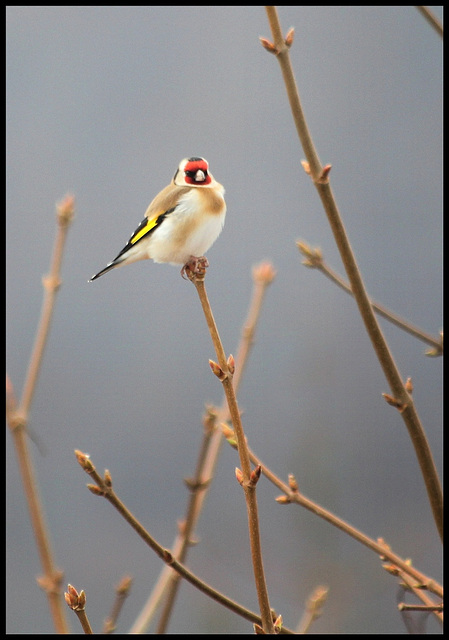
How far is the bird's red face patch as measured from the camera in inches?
36.3

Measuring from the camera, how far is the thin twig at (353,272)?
0.59 metres

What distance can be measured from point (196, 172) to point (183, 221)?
68mm

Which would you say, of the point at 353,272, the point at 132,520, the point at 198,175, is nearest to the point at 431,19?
the point at 353,272

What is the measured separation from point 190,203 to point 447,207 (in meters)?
0.33

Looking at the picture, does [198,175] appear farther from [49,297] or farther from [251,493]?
[251,493]

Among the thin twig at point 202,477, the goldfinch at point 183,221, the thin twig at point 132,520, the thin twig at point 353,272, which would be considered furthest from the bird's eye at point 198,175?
the thin twig at point 132,520

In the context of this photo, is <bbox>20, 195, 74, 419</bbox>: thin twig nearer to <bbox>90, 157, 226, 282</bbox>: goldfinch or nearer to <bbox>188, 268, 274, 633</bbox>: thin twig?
<bbox>90, 157, 226, 282</bbox>: goldfinch

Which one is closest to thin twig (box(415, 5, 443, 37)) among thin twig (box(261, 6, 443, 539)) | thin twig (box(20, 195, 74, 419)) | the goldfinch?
thin twig (box(261, 6, 443, 539))

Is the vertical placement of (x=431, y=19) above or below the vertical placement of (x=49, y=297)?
above

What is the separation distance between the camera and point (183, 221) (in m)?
0.92

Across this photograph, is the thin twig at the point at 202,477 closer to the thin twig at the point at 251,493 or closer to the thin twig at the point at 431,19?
the thin twig at the point at 251,493

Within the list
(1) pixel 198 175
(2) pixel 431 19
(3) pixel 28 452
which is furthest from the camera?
(1) pixel 198 175

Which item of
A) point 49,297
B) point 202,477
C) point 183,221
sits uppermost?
point 183,221

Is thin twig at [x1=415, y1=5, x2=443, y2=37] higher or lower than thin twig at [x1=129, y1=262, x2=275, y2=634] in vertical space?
higher
